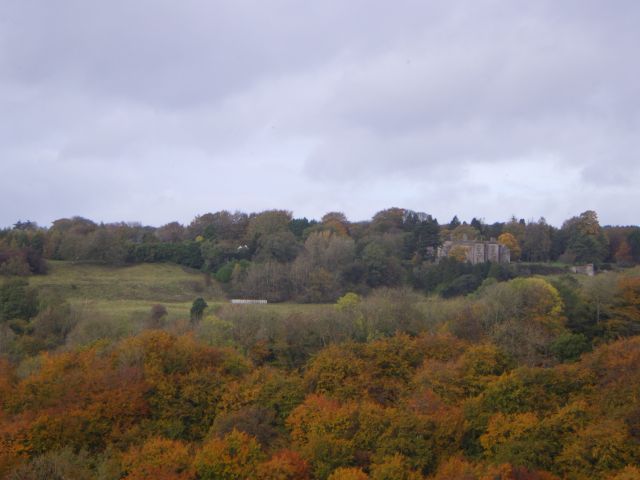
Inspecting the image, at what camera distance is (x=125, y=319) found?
123 feet

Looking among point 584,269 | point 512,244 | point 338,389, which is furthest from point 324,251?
point 338,389

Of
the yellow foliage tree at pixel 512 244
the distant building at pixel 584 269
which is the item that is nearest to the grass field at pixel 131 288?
the distant building at pixel 584 269

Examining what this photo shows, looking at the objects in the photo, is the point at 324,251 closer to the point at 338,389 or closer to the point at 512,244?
the point at 512,244

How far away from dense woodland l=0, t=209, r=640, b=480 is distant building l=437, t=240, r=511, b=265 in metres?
16.4

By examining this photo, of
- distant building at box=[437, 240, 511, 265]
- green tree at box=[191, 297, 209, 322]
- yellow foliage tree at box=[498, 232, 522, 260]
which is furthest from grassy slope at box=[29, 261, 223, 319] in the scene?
yellow foliage tree at box=[498, 232, 522, 260]

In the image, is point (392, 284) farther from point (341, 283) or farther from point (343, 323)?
point (343, 323)

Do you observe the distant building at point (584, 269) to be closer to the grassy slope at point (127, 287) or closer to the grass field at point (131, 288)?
the grass field at point (131, 288)

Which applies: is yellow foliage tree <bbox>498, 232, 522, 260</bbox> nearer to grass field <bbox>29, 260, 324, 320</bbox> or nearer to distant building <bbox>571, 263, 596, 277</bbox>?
distant building <bbox>571, 263, 596, 277</bbox>

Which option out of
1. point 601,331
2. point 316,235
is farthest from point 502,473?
point 316,235

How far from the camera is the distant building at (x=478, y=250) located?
6041 cm

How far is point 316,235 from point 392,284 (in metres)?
10.6

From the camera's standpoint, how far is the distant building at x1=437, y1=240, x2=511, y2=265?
198 feet

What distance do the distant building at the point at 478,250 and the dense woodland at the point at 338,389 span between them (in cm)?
1642

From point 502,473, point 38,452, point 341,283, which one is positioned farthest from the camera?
point 341,283
